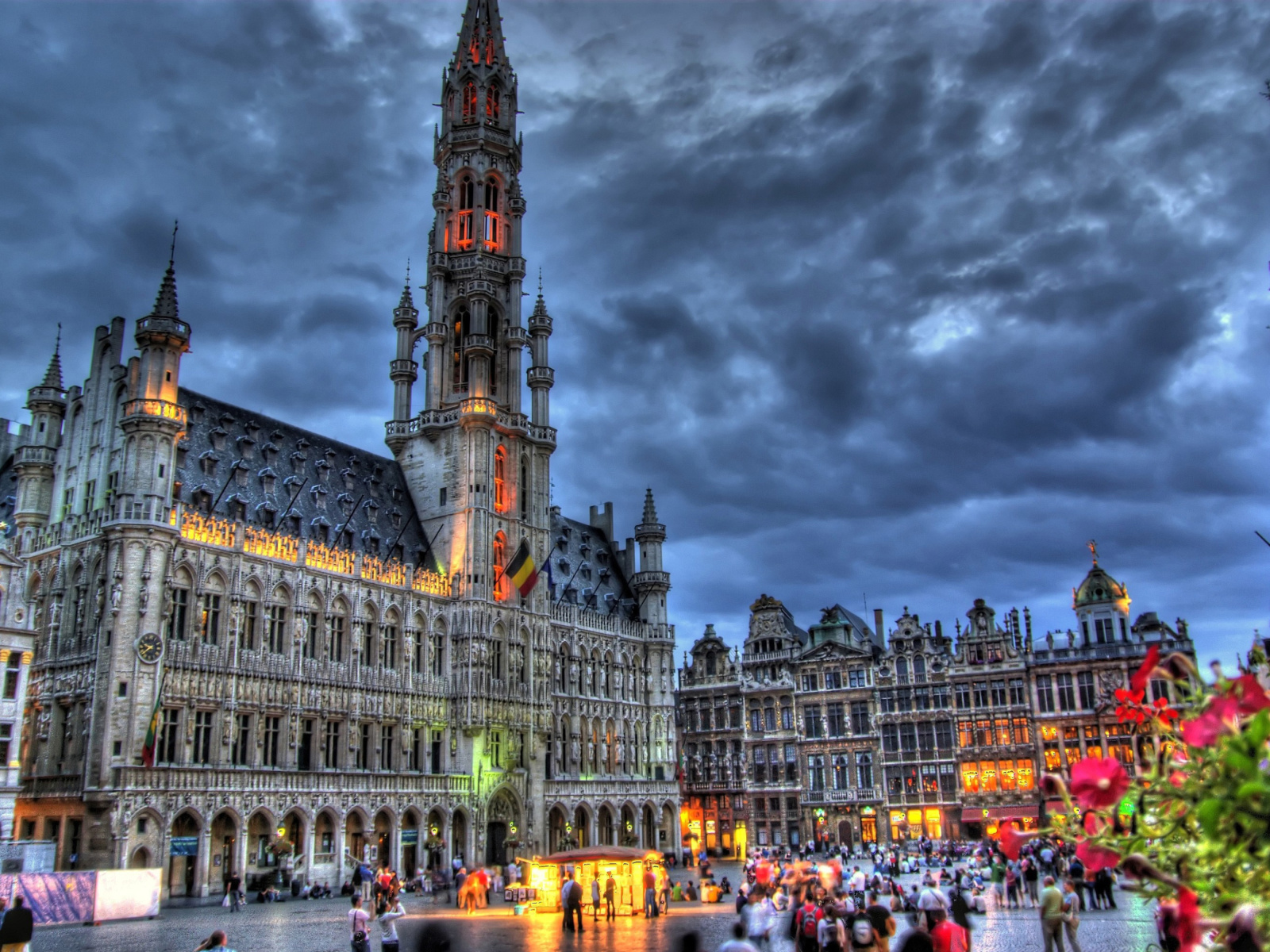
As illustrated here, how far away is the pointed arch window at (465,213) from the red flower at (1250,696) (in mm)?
72084

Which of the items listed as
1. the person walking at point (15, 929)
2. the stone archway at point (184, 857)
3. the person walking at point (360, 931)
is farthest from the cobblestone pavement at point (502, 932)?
the person walking at point (15, 929)

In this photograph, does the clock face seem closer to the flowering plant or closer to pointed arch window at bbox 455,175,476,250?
pointed arch window at bbox 455,175,476,250

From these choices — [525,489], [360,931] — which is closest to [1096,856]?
[360,931]

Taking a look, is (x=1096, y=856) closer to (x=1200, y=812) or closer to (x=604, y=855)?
(x=1200, y=812)

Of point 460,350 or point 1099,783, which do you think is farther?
point 460,350

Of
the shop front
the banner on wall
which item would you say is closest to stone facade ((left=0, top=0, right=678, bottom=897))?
the banner on wall

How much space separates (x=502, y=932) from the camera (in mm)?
29188

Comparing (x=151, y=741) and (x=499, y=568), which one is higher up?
(x=499, y=568)

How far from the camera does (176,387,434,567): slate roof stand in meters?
51.9

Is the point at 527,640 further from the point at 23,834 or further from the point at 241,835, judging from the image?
the point at 23,834

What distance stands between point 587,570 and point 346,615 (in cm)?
2685

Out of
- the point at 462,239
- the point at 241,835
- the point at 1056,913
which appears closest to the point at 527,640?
the point at 241,835

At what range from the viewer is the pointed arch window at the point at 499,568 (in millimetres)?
63688

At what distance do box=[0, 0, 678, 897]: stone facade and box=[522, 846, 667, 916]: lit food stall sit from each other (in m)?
16.2
